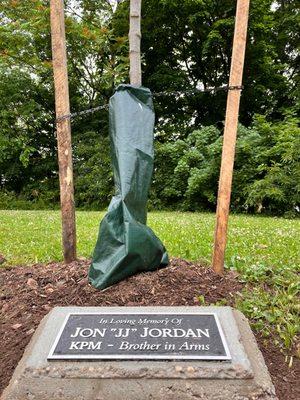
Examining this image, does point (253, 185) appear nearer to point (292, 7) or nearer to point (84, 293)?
point (84, 293)

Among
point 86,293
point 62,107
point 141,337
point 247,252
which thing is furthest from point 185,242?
point 141,337

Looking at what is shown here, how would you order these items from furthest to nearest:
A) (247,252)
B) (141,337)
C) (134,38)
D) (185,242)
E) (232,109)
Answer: (185,242) → (247,252) → (134,38) → (232,109) → (141,337)

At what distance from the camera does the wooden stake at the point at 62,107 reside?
381cm

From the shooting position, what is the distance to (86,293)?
3.51 meters

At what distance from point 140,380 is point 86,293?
3.99 feet

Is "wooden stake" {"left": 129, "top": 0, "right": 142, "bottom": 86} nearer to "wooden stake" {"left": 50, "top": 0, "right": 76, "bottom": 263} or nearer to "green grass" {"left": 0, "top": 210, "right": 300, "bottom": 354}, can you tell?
"wooden stake" {"left": 50, "top": 0, "right": 76, "bottom": 263}

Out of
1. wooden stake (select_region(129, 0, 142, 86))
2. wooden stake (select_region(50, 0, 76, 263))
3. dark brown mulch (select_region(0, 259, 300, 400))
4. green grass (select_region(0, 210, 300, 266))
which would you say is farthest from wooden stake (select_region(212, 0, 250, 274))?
wooden stake (select_region(50, 0, 76, 263))

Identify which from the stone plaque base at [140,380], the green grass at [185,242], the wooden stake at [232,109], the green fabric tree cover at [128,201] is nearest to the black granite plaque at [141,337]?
the stone plaque base at [140,380]

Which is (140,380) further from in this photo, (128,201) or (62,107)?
(62,107)

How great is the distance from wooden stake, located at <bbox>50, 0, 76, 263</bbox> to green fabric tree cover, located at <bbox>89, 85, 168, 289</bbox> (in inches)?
16.4

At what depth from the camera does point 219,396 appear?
233 centimetres

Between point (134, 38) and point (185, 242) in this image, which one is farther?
point (185, 242)

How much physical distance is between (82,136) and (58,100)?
1260 cm

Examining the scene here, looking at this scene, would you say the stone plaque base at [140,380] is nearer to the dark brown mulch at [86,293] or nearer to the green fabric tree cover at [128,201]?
the dark brown mulch at [86,293]
